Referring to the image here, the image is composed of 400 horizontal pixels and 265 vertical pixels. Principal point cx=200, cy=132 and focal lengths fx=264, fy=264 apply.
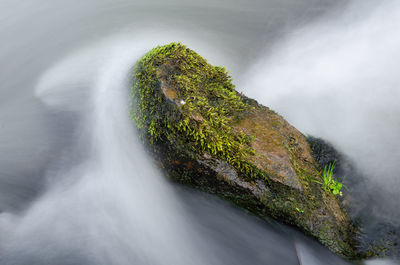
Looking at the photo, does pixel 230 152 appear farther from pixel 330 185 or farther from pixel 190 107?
pixel 330 185

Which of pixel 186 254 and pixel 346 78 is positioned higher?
pixel 346 78

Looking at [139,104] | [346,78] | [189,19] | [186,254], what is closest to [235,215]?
[186,254]

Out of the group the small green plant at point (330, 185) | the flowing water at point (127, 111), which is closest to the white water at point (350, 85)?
the flowing water at point (127, 111)

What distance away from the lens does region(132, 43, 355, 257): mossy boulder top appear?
10.2ft

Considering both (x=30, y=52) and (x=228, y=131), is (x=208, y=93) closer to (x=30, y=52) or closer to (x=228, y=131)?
(x=228, y=131)

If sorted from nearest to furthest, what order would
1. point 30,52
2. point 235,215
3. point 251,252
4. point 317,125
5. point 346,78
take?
point 251,252
point 235,215
point 317,125
point 346,78
point 30,52

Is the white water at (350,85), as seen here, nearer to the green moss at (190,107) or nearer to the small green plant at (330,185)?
the small green plant at (330,185)

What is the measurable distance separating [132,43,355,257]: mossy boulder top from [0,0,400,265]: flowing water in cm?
28

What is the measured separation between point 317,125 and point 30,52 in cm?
707

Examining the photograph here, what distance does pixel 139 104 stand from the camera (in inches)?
140

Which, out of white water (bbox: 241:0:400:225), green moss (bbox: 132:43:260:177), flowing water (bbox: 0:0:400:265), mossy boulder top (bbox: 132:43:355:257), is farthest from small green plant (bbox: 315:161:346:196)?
green moss (bbox: 132:43:260:177)

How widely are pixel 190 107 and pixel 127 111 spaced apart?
1.27 metres

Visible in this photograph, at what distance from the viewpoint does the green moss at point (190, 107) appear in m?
3.08

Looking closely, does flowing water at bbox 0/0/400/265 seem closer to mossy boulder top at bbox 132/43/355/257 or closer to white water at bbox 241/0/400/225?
white water at bbox 241/0/400/225
